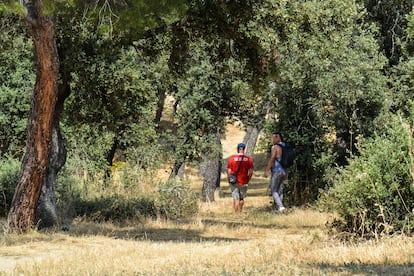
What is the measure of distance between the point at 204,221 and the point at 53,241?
4.62m

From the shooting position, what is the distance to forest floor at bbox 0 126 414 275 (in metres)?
6.98

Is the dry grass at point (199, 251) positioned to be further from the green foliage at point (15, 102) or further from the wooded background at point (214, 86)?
the green foliage at point (15, 102)

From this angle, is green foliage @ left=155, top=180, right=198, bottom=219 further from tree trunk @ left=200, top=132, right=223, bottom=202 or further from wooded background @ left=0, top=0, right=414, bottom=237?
tree trunk @ left=200, top=132, right=223, bottom=202

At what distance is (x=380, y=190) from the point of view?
31.5ft

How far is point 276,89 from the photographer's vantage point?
1917 centimetres

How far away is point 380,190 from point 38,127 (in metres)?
6.16

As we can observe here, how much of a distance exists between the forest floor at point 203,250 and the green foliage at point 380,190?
42 cm

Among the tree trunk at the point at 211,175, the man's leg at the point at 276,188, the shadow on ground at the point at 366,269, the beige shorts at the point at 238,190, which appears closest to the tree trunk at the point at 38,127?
the beige shorts at the point at 238,190

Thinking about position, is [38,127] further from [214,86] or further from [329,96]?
[214,86]

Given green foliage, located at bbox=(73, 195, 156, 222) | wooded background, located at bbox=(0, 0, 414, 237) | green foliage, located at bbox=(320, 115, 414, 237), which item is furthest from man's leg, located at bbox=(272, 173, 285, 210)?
green foliage, located at bbox=(320, 115, 414, 237)

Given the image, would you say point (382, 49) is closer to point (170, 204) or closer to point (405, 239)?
point (170, 204)

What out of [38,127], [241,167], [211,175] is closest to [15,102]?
[211,175]

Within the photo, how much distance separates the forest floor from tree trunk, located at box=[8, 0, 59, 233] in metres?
0.58

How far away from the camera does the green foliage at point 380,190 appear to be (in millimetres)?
9516
